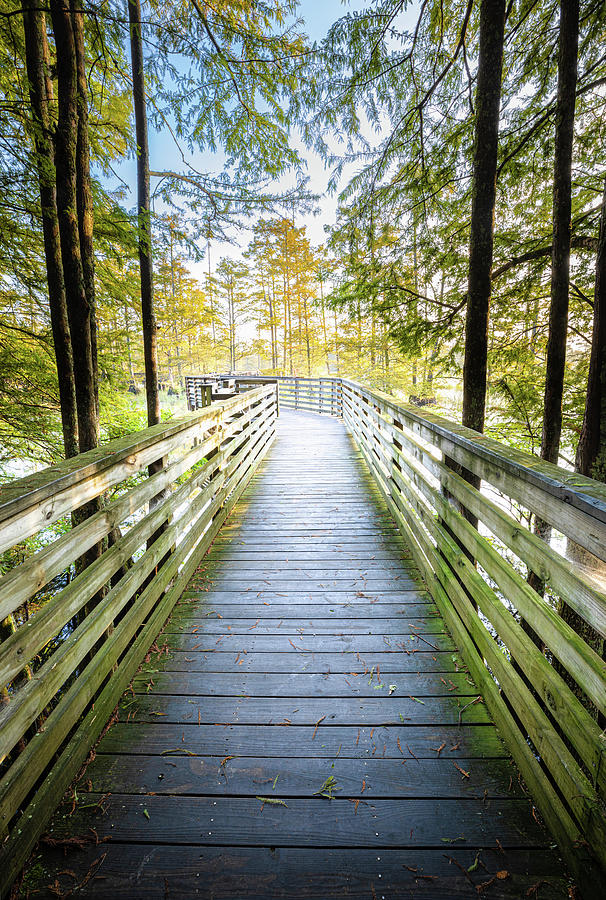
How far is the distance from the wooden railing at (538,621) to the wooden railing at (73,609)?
1.76 meters

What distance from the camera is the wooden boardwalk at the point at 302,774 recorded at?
1.20 metres

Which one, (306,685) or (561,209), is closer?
(306,685)

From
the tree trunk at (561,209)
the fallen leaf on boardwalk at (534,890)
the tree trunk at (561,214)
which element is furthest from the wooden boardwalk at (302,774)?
the tree trunk at (561,209)

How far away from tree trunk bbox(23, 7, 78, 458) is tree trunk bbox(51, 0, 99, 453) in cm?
18

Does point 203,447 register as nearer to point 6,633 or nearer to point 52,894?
point 6,633

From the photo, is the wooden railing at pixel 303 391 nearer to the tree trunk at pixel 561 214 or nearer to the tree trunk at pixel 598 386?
the tree trunk at pixel 561 214

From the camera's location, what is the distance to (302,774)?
1.52 metres

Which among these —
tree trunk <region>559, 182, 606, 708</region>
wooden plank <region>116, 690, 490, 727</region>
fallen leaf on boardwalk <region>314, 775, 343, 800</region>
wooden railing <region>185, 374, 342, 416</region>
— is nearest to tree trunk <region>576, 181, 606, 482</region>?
tree trunk <region>559, 182, 606, 708</region>

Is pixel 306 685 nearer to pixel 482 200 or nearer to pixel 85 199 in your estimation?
pixel 482 200

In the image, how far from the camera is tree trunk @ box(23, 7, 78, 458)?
2924 mm

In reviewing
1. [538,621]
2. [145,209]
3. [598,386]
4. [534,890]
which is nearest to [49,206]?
[145,209]

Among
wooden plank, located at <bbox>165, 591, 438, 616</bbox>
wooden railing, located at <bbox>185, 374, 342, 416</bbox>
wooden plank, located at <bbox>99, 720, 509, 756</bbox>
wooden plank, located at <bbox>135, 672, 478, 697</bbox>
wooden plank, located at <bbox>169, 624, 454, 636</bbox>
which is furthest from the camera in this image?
wooden railing, located at <bbox>185, 374, 342, 416</bbox>

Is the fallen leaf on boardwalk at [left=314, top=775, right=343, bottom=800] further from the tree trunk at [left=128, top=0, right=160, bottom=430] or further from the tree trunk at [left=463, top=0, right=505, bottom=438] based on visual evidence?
the tree trunk at [left=128, top=0, right=160, bottom=430]

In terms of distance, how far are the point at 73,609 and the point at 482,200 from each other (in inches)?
157
